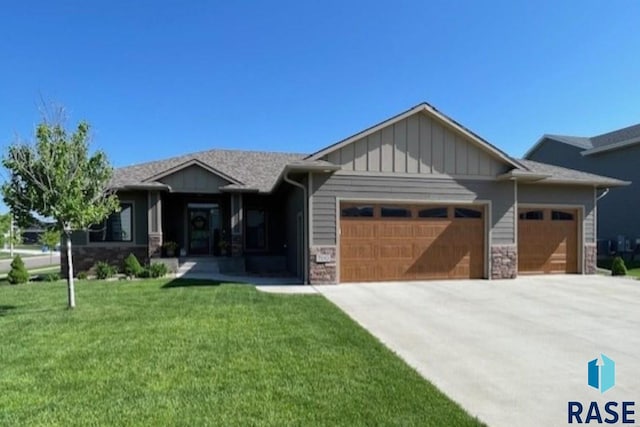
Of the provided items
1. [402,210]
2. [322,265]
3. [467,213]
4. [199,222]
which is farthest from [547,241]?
[199,222]

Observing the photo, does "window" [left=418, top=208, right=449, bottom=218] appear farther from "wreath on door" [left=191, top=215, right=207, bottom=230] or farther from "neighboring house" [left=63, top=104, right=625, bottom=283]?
"wreath on door" [left=191, top=215, right=207, bottom=230]

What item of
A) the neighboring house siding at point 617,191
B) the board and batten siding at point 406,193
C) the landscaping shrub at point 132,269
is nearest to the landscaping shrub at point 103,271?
the landscaping shrub at point 132,269

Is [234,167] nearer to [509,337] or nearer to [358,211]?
[358,211]

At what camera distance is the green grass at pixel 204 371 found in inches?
131

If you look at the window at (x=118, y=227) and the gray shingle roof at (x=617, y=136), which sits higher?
the gray shingle roof at (x=617, y=136)

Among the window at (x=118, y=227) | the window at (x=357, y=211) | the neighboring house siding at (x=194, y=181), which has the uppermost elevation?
the neighboring house siding at (x=194, y=181)

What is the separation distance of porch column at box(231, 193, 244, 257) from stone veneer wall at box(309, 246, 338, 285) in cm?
472

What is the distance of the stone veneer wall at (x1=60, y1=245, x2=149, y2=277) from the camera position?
1395 centimetres

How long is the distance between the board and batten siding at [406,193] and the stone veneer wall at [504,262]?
22cm

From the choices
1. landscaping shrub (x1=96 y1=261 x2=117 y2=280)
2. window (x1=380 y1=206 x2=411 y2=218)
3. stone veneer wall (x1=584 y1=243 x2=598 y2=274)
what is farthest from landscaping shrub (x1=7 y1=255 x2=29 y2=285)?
stone veneer wall (x1=584 y1=243 x2=598 y2=274)

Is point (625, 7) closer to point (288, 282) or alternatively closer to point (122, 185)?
point (288, 282)

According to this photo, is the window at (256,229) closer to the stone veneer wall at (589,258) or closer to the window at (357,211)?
the window at (357,211)

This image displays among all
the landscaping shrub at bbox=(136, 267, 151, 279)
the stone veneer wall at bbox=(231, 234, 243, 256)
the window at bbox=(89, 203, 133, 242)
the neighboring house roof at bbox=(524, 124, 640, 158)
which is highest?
the neighboring house roof at bbox=(524, 124, 640, 158)

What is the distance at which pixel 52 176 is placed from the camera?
721cm
